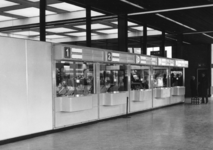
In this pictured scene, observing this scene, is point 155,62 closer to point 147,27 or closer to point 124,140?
point 147,27

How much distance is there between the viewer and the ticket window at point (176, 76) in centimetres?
1591

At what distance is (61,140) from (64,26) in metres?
4.18

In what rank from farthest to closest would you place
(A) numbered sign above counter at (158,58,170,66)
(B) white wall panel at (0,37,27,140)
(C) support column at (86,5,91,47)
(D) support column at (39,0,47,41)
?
1. (A) numbered sign above counter at (158,58,170,66)
2. (C) support column at (86,5,91,47)
3. (D) support column at (39,0,47,41)
4. (B) white wall panel at (0,37,27,140)

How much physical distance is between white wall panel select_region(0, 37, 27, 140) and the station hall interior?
23 millimetres

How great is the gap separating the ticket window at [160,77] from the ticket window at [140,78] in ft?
2.32

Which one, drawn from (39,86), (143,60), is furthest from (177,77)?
(39,86)

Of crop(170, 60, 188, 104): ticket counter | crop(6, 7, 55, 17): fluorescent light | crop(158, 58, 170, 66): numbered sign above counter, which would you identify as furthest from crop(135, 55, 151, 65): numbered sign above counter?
crop(6, 7, 55, 17): fluorescent light

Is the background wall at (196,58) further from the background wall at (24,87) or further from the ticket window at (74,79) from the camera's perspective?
the background wall at (24,87)

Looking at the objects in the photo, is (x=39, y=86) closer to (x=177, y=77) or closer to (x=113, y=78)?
(x=113, y=78)

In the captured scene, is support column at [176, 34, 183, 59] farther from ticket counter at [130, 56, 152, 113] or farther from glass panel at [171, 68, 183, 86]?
ticket counter at [130, 56, 152, 113]

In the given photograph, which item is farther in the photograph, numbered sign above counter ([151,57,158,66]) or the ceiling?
numbered sign above counter ([151,57,158,66])

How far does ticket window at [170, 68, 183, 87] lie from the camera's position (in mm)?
15906

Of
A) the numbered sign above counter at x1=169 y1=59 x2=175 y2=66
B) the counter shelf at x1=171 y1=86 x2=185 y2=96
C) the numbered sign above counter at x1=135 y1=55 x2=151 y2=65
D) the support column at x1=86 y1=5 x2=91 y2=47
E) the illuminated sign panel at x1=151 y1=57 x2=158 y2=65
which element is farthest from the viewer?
the counter shelf at x1=171 y1=86 x2=185 y2=96

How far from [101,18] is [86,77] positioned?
2.80 metres
